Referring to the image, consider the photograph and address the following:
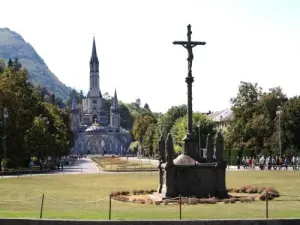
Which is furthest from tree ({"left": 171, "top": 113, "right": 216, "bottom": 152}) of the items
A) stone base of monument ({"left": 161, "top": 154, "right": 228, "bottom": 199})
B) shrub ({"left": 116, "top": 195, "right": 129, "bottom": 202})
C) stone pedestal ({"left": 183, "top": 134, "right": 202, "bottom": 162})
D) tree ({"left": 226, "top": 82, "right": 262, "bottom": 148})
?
stone base of monument ({"left": 161, "top": 154, "right": 228, "bottom": 199})

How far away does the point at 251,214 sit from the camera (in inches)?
978

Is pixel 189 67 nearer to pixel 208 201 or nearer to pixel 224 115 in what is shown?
pixel 208 201

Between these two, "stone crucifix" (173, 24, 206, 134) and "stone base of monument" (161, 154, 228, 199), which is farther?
"stone crucifix" (173, 24, 206, 134)

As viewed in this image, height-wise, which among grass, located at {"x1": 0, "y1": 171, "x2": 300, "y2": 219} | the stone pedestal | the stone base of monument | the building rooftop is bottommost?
grass, located at {"x1": 0, "y1": 171, "x2": 300, "y2": 219}

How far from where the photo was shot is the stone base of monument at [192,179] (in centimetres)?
3334

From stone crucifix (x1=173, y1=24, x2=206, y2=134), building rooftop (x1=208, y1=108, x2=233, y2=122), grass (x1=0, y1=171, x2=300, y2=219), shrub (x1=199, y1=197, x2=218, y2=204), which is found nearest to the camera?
grass (x1=0, y1=171, x2=300, y2=219)

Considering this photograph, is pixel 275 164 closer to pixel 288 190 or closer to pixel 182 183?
pixel 288 190

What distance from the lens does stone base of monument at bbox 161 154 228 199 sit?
109 ft

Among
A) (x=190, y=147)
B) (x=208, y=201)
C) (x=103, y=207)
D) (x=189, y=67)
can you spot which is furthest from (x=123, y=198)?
(x=189, y=67)

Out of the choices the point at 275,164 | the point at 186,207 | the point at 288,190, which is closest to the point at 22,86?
the point at 275,164

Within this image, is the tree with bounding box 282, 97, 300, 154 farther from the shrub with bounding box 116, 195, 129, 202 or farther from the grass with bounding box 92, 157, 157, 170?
the shrub with bounding box 116, 195, 129, 202

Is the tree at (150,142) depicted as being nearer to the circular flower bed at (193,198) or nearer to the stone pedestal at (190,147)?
the circular flower bed at (193,198)

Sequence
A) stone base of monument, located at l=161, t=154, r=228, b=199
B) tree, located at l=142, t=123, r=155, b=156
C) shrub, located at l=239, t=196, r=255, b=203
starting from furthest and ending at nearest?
1. tree, located at l=142, t=123, r=155, b=156
2. stone base of monument, located at l=161, t=154, r=228, b=199
3. shrub, located at l=239, t=196, r=255, b=203

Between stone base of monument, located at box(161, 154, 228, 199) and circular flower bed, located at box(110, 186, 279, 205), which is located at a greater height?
stone base of monument, located at box(161, 154, 228, 199)
